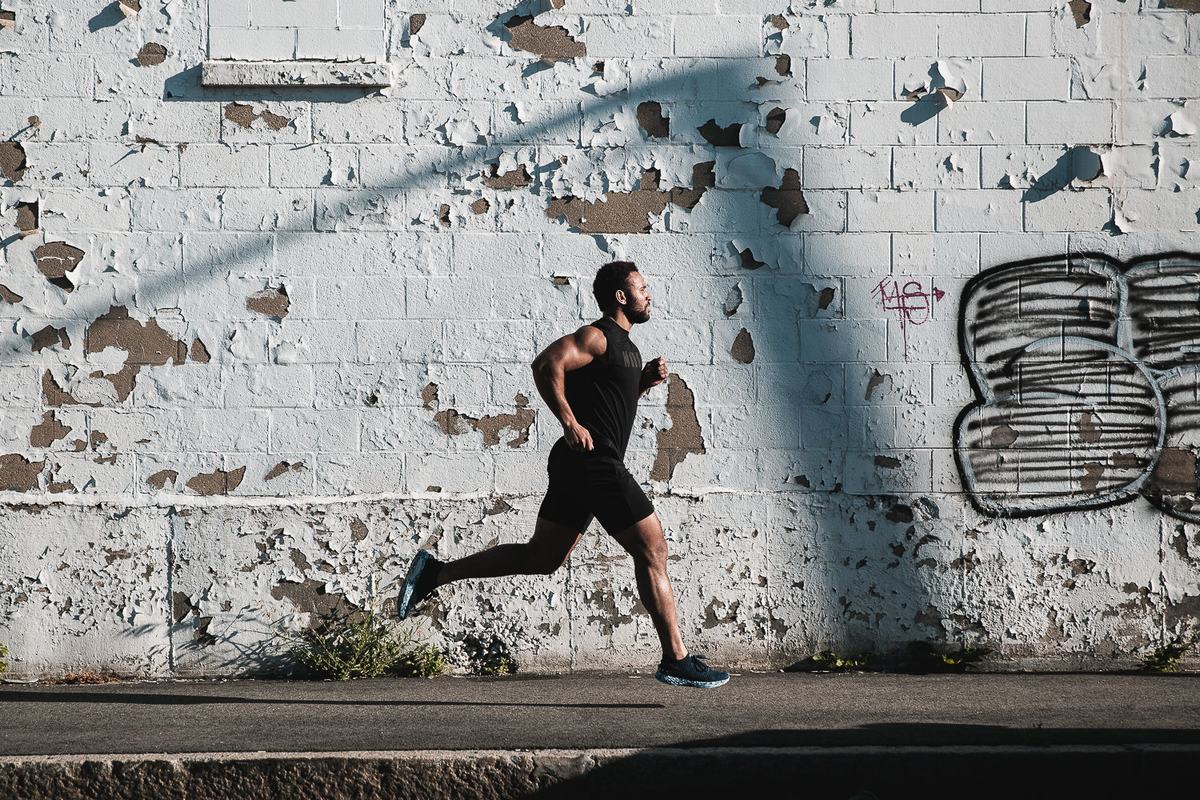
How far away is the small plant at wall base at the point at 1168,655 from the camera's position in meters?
5.78

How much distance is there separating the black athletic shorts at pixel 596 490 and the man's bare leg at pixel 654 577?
0.05 metres

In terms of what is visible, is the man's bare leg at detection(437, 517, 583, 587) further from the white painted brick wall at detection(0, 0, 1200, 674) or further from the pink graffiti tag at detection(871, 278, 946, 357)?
the pink graffiti tag at detection(871, 278, 946, 357)

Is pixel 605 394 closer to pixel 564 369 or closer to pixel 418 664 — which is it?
pixel 564 369

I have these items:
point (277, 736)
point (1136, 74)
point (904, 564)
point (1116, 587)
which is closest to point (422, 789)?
point (277, 736)

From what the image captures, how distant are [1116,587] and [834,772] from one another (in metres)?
2.38

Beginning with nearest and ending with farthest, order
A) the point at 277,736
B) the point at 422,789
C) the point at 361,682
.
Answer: the point at 422,789 → the point at 277,736 → the point at 361,682

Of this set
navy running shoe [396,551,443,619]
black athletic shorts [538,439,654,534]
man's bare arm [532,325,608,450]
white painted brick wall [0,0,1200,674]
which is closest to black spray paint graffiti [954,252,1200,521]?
white painted brick wall [0,0,1200,674]

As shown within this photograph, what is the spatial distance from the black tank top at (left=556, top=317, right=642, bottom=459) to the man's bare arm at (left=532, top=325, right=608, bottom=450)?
0.05 meters

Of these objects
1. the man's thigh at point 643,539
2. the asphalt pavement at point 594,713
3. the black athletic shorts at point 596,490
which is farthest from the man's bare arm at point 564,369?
the asphalt pavement at point 594,713

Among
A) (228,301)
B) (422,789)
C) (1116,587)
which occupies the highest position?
(228,301)

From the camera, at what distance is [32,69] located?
570 cm

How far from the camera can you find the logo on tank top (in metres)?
4.97

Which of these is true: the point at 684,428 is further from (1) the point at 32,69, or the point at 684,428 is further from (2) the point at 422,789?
(1) the point at 32,69

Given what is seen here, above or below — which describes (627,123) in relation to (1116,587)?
above
